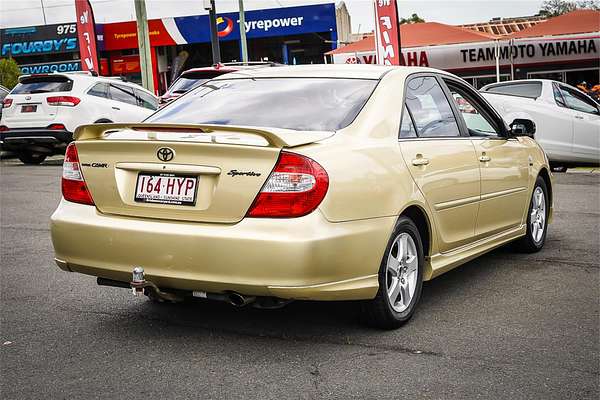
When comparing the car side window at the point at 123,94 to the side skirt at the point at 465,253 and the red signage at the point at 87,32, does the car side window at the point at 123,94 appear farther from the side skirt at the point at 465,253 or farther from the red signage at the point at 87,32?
the side skirt at the point at 465,253

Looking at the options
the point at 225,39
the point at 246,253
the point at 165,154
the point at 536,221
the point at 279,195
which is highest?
the point at 225,39

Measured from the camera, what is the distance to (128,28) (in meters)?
43.0

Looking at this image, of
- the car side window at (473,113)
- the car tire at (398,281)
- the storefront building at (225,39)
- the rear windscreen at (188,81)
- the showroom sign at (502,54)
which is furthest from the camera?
the storefront building at (225,39)

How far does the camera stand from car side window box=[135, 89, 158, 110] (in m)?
17.2

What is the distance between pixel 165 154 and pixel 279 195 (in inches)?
25.5

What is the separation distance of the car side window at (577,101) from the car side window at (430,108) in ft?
30.0

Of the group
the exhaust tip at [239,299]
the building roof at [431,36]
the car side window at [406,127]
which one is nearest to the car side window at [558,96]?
the building roof at [431,36]

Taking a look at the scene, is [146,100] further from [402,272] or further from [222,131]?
[222,131]

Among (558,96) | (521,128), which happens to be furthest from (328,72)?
(558,96)

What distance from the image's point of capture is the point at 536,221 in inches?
282

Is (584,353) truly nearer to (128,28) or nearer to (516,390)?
(516,390)

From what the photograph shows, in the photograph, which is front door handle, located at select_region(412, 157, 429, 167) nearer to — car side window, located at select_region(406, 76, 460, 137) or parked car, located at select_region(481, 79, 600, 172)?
car side window, located at select_region(406, 76, 460, 137)

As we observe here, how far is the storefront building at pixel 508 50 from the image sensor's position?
20688mm

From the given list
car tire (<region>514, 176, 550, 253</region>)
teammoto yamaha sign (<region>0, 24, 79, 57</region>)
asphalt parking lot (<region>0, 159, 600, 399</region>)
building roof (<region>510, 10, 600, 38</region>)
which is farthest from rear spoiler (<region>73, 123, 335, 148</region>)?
teammoto yamaha sign (<region>0, 24, 79, 57</region>)
